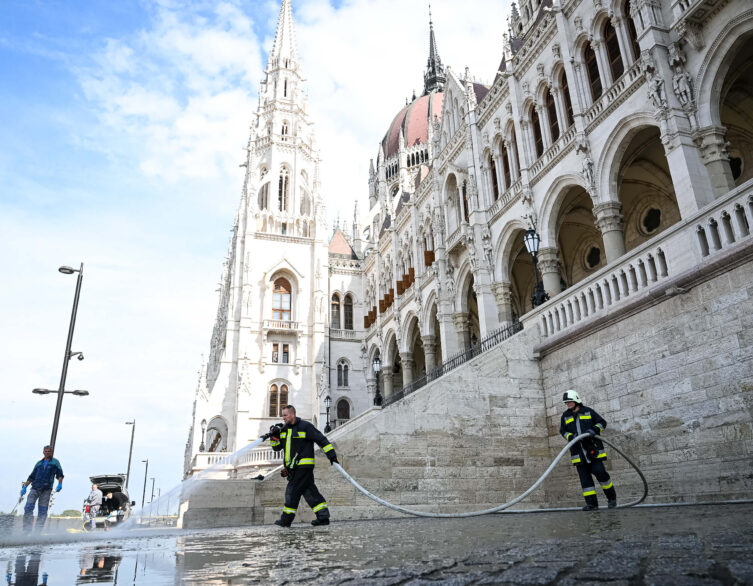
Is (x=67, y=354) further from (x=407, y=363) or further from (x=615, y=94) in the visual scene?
(x=407, y=363)

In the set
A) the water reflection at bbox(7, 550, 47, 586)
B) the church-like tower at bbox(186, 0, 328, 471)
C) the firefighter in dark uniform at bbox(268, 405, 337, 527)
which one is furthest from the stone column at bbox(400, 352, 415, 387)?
the water reflection at bbox(7, 550, 47, 586)

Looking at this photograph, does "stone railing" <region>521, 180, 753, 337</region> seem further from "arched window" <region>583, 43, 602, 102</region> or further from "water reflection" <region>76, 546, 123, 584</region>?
"arched window" <region>583, 43, 602, 102</region>

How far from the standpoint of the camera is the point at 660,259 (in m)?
9.91

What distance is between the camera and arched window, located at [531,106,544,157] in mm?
20184

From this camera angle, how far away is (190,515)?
10.2 meters

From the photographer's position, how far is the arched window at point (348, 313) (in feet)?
127

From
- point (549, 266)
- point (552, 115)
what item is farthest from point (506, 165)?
point (549, 266)

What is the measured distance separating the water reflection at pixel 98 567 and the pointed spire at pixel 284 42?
4381cm

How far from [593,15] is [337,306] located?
2531 cm

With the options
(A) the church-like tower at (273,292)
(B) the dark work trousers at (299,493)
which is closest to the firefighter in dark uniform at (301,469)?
(B) the dark work trousers at (299,493)

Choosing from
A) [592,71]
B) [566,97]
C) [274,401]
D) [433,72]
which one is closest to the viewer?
[592,71]

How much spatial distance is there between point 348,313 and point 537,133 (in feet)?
69.8

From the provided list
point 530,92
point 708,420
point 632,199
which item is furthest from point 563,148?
point 708,420

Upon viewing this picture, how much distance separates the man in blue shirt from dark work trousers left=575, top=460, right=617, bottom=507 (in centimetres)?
897
